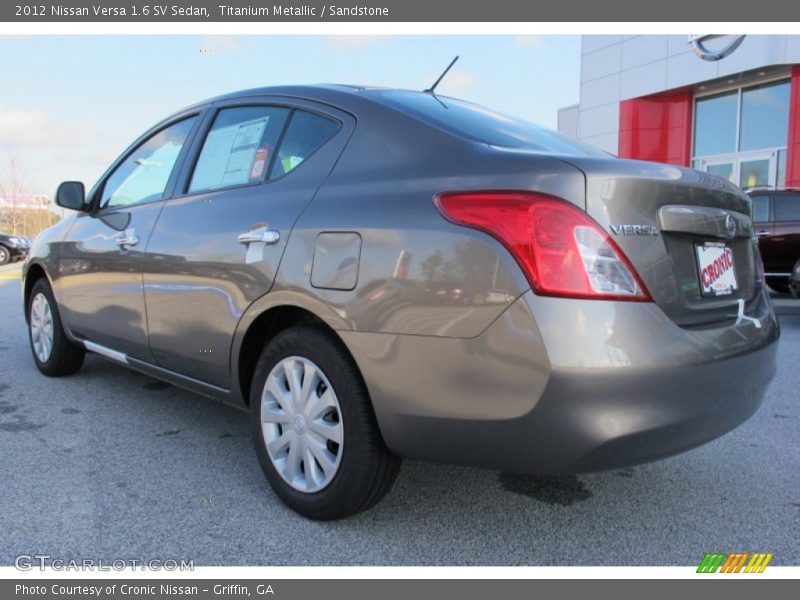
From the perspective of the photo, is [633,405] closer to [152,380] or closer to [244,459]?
[244,459]

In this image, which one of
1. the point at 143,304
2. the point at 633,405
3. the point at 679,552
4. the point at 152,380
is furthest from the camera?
the point at 152,380

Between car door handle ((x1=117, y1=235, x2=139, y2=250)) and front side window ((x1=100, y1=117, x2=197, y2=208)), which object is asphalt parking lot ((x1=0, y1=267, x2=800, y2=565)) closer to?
car door handle ((x1=117, y1=235, x2=139, y2=250))

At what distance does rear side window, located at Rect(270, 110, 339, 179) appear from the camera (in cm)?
251

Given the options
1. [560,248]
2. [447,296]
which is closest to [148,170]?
[447,296]

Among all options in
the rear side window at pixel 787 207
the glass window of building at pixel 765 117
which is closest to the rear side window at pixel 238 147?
the rear side window at pixel 787 207

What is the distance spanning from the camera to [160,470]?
2.86 metres

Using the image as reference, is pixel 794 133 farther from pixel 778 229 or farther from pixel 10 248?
pixel 10 248

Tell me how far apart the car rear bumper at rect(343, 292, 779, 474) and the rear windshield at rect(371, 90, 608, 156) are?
0.72 m

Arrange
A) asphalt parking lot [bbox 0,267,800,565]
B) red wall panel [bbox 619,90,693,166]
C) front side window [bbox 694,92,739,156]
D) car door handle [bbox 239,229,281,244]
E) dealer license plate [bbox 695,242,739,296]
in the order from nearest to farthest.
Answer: dealer license plate [bbox 695,242,739,296] < asphalt parking lot [bbox 0,267,800,565] < car door handle [bbox 239,229,281,244] < front side window [bbox 694,92,739,156] < red wall panel [bbox 619,90,693,166]

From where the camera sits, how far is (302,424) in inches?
92.3

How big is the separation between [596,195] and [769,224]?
900 centimetres

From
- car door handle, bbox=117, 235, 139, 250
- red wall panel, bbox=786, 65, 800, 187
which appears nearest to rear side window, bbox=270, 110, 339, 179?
car door handle, bbox=117, 235, 139, 250

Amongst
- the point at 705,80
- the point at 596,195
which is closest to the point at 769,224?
the point at 705,80

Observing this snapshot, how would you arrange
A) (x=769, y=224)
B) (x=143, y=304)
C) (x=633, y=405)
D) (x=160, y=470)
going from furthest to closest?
(x=769, y=224), (x=143, y=304), (x=160, y=470), (x=633, y=405)
